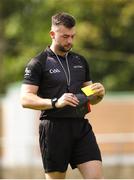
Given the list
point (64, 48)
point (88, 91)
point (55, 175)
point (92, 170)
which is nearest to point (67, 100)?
point (88, 91)

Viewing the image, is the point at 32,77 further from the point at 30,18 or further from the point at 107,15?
the point at 30,18

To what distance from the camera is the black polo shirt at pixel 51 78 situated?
8.49 m

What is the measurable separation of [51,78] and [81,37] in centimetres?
1955

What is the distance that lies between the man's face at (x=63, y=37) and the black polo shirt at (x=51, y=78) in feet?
0.44

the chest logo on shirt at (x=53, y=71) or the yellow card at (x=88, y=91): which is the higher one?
the chest logo on shirt at (x=53, y=71)

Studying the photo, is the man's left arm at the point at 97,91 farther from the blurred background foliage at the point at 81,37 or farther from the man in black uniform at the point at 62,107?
the blurred background foliage at the point at 81,37

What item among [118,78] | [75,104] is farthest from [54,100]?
[118,78]

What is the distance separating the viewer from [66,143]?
8.55m

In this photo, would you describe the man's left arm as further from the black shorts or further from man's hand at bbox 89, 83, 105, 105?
the black shorts

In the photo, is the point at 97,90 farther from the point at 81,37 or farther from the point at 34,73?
the point at 81,37

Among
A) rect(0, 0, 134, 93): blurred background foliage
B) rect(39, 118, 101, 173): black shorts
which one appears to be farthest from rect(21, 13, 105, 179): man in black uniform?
rect(0, 0, 134, 93): blurred background foliage

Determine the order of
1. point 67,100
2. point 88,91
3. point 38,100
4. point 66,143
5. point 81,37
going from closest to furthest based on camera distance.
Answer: point 67,100
point 38,100
point 88,91
point 66,143
point 81,37

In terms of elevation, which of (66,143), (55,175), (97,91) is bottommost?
(55,175)

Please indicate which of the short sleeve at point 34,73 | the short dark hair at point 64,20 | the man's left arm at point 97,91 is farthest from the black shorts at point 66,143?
the short dark hair at point 64,20
